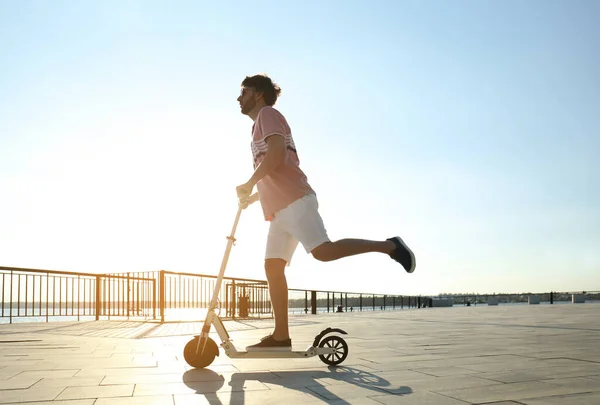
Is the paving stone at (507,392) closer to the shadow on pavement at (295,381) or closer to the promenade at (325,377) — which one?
the promenade at (325,377)

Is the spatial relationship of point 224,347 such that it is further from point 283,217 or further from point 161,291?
point 161,291

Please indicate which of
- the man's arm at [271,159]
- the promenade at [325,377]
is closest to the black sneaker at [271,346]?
the promenade at [325,377]

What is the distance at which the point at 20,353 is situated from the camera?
16.6 ft

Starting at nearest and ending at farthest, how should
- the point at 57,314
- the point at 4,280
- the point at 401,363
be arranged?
the point at 401,363 < the point at 4,280 < the point at 57,314

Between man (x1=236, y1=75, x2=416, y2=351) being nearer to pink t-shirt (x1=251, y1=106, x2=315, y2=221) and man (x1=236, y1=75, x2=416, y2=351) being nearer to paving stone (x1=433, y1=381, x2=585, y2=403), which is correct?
pink t-shirt (x1=251, y1=106, x2=315, y2=221)

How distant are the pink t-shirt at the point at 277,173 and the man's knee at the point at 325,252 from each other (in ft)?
1.28

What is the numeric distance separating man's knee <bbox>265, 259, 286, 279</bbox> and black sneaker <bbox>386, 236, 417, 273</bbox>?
30.0 inches

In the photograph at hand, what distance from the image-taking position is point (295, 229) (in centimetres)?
369

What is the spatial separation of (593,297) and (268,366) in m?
40.1

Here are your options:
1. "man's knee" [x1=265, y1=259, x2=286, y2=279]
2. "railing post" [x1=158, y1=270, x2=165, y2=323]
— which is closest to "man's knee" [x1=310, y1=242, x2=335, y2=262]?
"man's knee" [x1=265, y1=259, x2=286, y2=279]

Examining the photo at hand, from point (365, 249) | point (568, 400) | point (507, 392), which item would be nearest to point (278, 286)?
point (365, 249)

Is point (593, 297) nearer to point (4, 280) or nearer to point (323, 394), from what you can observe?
point (4, 280)

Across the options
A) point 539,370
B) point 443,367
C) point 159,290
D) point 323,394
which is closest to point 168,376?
point 323,394

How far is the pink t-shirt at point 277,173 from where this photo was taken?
3766mm
